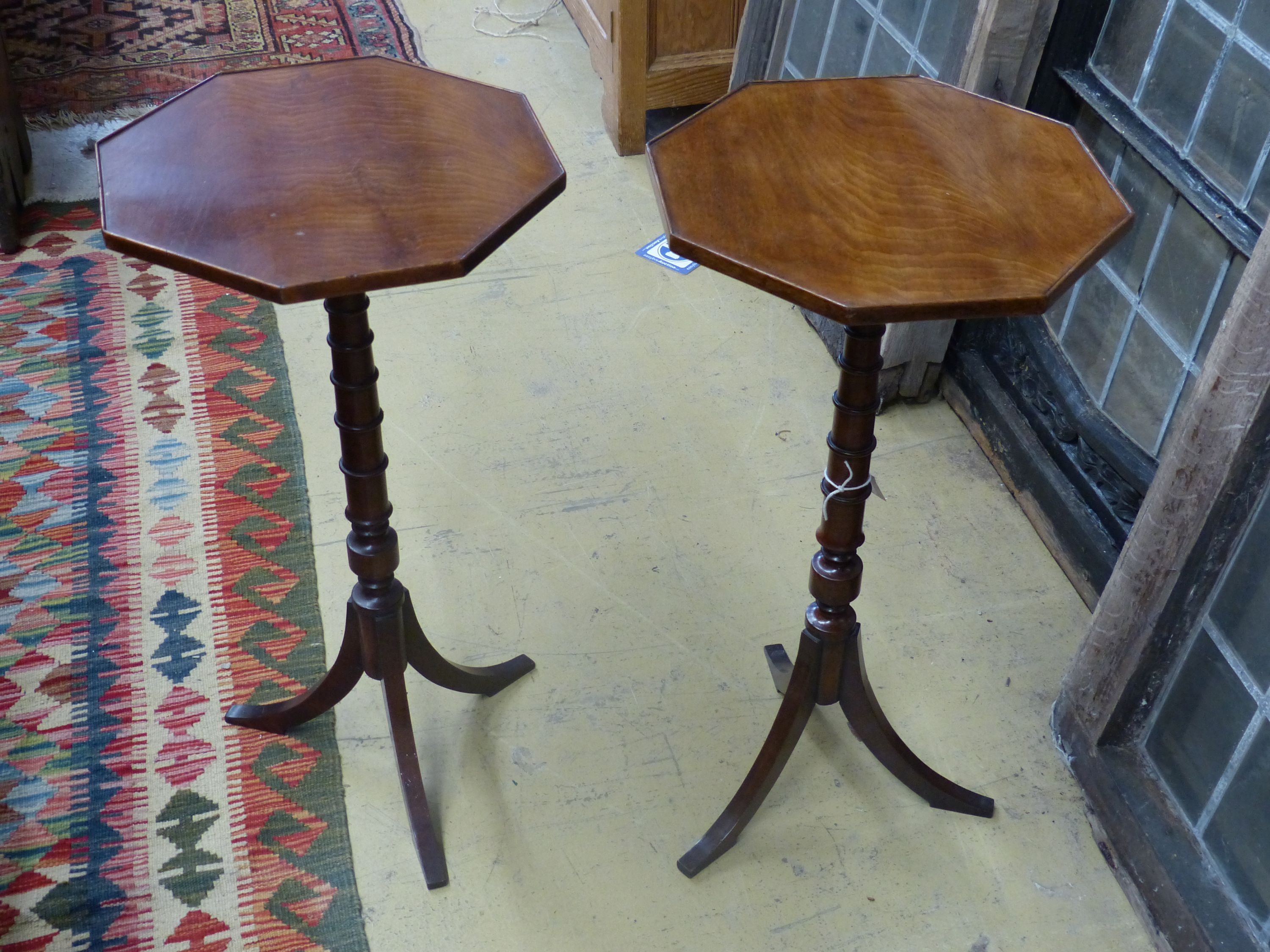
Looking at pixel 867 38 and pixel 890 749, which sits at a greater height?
pixel 867 38

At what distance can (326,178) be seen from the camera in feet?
4.20

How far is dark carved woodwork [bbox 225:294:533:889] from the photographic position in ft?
4.71

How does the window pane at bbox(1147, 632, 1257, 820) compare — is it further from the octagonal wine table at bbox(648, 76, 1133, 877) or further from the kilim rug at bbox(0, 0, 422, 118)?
the kilim rug at bbox(0, 0, 422, 118)

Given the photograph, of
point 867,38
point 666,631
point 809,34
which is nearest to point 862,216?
point 666,631

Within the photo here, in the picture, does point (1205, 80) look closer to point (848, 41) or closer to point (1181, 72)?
point (1181, 72)

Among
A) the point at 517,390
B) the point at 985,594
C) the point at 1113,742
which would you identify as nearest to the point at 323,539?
the point at 517,390

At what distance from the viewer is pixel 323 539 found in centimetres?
214

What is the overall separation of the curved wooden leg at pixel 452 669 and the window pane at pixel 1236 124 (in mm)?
1288

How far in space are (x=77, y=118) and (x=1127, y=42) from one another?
266 cm

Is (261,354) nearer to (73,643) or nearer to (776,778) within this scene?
(73,643)

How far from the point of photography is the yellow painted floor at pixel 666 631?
166 cm

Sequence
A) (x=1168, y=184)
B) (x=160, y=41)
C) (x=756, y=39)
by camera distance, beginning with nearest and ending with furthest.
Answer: (x=1168, y=184), (x=756, y=39), (x=160, y=41)

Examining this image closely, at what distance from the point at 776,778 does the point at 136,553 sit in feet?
3.93

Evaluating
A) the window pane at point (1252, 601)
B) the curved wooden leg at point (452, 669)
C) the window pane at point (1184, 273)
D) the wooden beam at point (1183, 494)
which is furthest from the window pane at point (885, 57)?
the curved wooden leg at point (452, 669)
